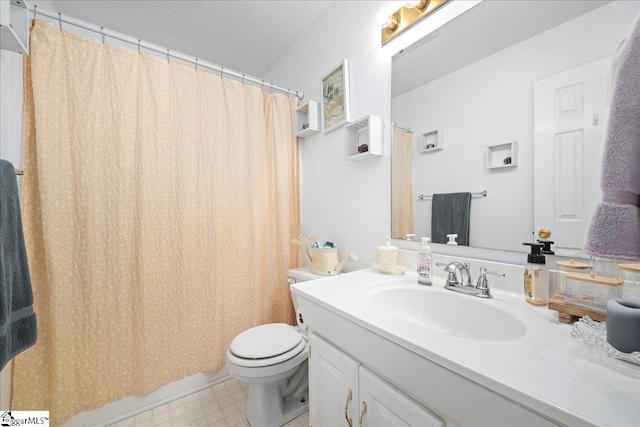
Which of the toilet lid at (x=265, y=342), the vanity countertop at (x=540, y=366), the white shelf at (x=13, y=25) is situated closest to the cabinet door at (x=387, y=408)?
the vanity countertop at (x=540, y=366)

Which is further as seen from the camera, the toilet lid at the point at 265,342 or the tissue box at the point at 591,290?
the toilet lid at the point at 265,342

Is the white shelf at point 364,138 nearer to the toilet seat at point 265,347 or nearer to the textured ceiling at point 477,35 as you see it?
the textured ceiling at point 477,35

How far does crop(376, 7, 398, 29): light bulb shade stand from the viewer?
4.14 feet

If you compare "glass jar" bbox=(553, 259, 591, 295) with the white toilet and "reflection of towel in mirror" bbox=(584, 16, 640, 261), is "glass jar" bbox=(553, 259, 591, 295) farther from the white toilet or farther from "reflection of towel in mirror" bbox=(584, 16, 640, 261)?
the white toilet

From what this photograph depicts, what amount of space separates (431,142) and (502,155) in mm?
300

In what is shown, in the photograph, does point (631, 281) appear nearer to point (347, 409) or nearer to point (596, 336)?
point (596, 336)

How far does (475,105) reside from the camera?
1004 millimetres

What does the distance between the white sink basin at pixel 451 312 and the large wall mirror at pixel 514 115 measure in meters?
0.26

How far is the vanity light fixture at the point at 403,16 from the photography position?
114 cm

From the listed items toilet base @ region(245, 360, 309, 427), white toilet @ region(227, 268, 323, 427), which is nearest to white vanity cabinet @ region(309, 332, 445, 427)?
white toilet @ region(227, 268, 323, 427)

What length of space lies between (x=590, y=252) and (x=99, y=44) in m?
2.08

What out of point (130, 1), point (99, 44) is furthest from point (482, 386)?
point (130, 1)

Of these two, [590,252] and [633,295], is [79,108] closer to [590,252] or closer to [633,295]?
[590,252]

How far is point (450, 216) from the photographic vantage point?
1.10 metres
